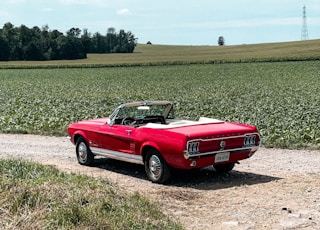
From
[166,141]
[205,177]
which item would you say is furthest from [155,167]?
[205,177]

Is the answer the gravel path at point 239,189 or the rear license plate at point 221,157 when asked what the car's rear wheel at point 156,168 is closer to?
the gravel path at point 239,189

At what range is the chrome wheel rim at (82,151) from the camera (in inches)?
421

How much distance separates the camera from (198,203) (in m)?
7.52

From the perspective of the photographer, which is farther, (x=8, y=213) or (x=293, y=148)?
(x=293, y=148)

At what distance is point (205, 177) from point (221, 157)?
864mm

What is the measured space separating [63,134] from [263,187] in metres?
8.23

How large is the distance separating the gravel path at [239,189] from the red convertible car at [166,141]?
0.38 m

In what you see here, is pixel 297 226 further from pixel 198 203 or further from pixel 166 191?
pixel 166 191

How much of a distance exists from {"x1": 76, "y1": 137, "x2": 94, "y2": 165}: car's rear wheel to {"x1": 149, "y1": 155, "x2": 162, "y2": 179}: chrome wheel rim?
6.75 ft

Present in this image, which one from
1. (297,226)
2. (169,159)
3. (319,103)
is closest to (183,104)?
(319,103)

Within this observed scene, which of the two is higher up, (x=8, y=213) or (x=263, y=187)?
(x=8, y=213)

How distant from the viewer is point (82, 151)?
35.5ft

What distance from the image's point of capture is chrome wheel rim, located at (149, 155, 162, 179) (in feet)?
29.0

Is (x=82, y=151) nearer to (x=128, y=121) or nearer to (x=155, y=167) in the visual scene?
(x=128, y=121)
